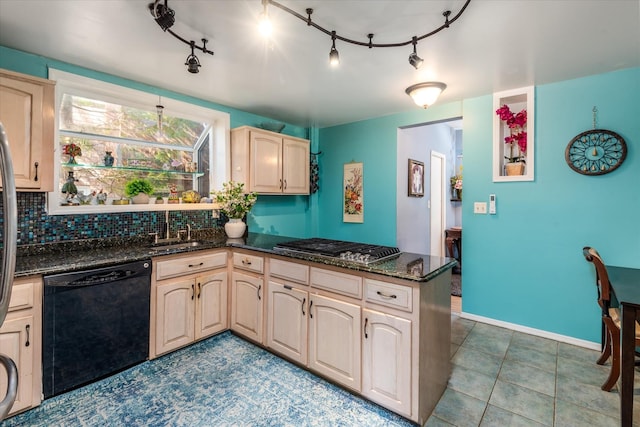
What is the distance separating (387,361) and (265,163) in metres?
2.50

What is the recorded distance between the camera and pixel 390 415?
1.82 metres

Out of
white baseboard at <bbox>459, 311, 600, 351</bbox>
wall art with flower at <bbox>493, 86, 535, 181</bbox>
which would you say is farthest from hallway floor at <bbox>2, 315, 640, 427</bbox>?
wall art with flower at <bbox>493, 86, 535, 181</bbox>

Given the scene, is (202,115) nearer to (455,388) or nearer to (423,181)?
(423,181)

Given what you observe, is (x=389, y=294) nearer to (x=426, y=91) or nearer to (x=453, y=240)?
(x=426, y=91)

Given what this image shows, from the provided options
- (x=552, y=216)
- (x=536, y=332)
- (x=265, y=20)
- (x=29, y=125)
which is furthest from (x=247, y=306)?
(x=552, y=216)

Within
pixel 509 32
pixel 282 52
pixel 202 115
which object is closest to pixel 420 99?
pixel 509 32

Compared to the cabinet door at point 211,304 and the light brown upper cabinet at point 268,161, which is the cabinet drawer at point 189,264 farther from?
the light brown upper cabinet at point 268,161

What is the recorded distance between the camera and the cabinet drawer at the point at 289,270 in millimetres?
2205

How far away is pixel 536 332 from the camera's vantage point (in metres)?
2.89

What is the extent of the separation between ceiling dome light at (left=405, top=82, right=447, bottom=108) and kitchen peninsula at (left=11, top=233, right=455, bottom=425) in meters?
1.50

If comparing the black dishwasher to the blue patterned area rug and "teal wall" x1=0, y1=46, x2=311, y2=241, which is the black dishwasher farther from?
"teal wall" x1=0, y1=46, x2=311, y2=241

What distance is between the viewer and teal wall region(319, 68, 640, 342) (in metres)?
2.52

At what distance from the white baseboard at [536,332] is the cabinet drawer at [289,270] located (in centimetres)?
211

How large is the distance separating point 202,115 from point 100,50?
1180mm
